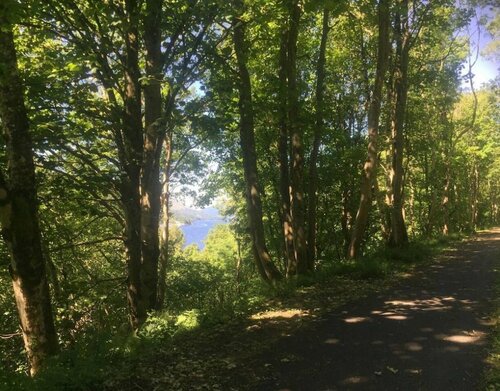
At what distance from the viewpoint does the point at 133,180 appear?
871 cm

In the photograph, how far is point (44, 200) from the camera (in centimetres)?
766

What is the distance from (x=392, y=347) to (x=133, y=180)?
5.72m

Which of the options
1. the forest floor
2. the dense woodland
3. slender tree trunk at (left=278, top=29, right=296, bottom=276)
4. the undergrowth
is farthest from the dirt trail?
slender tree trunk at (left=278, top=29, right=296, bottom=276)

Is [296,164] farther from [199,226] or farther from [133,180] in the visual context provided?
[199,226]

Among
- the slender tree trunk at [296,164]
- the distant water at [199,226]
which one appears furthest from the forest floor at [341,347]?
the distant water at [199,226]

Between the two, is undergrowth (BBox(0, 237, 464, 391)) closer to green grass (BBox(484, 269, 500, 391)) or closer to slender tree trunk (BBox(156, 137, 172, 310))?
green grass (BBox(484, 269, 500, 391))

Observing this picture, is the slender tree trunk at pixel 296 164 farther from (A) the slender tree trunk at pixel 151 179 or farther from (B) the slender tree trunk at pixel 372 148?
(A) the slender tree trunk at pixel 151 179

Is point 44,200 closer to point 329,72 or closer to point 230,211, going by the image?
point 329,72

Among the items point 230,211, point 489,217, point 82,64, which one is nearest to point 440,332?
point 82,64

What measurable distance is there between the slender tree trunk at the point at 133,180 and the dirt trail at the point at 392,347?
11.2ft

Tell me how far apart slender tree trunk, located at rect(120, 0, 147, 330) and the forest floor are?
2.00 metres

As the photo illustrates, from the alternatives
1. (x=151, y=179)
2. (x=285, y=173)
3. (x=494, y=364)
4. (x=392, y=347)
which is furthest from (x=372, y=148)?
(x=494, y=364)

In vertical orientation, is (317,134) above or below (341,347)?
above

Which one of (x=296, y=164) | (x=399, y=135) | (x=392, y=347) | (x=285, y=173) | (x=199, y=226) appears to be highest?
(x=199, y=226)
